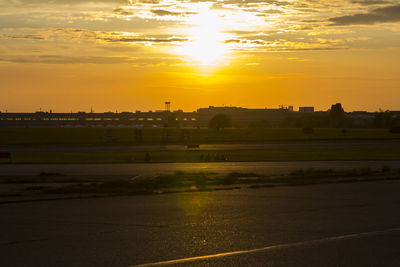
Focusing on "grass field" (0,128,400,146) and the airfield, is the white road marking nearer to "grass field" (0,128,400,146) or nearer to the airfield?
the airfield

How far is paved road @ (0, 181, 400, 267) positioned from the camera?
821 centimetres

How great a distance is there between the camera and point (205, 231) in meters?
10.4

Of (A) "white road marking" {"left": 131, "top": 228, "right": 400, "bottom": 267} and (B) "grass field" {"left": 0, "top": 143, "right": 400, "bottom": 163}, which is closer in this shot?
(A) "white road marking" {"left": 131, "top": 228, "right": 400, "bottom": 267}

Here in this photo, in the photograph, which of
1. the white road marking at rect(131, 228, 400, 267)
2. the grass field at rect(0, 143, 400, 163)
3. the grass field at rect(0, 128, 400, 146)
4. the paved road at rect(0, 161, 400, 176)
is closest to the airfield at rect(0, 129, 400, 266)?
the white road marking at rect(131, 228, 400, 267)

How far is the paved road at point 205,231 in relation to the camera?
8.21 m

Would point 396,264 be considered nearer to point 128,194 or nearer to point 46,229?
point 46,229

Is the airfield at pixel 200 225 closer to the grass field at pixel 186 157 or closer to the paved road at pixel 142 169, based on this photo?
the paved road at pixel 142 169

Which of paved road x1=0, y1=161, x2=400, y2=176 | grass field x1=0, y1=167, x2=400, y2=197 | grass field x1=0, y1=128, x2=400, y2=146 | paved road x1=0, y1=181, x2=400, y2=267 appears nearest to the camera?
paved road x1=0, y1=181, x2=400, y2=267

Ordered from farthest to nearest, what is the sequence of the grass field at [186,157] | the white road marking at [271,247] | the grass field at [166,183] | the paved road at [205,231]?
the grass field at [186,157]
the grass field at [166,183]
the paved road at [205,231]
the white road marking at [271,247]

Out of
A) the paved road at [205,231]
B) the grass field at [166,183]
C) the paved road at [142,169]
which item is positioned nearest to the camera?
the paved road at [205,231]

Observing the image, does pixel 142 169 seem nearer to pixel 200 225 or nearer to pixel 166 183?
pixel 166 183

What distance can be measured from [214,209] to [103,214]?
8.65 feet

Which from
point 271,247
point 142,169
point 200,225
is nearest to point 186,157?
point 142,169

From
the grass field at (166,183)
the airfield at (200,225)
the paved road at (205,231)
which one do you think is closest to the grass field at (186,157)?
the grass field at (166,183)
